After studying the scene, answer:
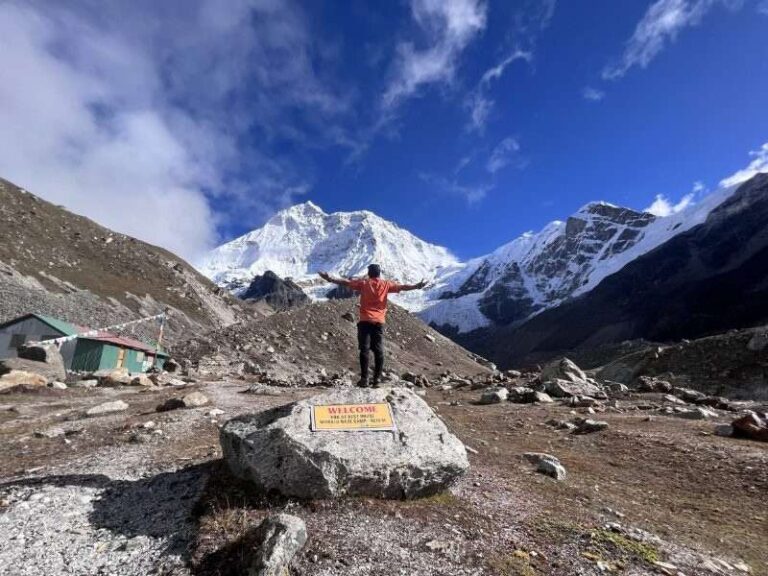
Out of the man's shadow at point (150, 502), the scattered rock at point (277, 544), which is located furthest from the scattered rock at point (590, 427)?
the scattered rock at point (277, 544)

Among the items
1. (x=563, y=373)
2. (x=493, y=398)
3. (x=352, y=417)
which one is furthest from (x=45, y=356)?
(x=563, y=373)

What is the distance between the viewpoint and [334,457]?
6.32m

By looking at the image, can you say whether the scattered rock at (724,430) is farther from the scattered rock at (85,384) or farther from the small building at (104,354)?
the small building at (104,354)

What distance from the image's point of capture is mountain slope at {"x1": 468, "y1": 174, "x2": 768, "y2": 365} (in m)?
100

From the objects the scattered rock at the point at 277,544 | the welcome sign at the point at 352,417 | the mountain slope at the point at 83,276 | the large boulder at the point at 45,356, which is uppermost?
the mountain slope at the point at 83,276

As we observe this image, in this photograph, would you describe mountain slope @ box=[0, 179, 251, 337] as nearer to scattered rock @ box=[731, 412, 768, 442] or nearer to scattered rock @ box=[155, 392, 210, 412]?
scattered rock @ box=[155, 392, 210, 412]

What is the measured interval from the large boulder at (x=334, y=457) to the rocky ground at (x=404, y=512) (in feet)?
0.76

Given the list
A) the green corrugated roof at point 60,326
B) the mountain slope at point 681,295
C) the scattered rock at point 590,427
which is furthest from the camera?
the mountain slope at point 681,295

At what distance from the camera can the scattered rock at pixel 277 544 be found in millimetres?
4578

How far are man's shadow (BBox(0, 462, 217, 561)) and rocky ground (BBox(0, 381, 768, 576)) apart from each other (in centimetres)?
3

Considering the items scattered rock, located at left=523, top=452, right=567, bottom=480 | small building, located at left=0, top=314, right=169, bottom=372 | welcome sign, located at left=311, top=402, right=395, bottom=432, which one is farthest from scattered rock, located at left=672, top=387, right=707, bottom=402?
small building, located at left=0, top=314, right=169, bottom=372

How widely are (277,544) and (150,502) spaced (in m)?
2.71

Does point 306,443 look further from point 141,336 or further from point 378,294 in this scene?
point 141,336

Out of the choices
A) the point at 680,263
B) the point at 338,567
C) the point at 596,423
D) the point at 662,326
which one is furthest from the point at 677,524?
the point at 680,263
